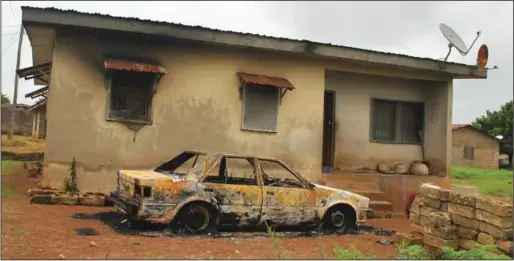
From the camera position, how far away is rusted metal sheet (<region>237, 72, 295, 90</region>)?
10336 mm

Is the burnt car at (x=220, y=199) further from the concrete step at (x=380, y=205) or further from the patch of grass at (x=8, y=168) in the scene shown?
the patch of grass at (x=8, y=168)

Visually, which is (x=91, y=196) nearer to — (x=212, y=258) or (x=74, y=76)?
(x=74, y=76)

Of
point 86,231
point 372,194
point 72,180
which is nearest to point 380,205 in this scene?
point 372,194

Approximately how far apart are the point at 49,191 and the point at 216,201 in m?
3.88

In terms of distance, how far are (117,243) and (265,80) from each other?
5.66 meters

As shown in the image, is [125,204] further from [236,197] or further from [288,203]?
[288,203]

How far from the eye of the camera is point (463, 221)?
6352mm

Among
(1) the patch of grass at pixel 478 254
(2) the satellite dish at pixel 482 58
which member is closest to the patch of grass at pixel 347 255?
(1) the patch of grass at pixel 478 254

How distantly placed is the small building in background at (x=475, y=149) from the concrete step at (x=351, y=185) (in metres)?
29.2

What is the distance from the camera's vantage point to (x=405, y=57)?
1159 centimetres

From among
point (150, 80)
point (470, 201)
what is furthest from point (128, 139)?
point (470, 201)

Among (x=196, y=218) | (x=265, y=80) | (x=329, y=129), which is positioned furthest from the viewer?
(x=329, y=129)

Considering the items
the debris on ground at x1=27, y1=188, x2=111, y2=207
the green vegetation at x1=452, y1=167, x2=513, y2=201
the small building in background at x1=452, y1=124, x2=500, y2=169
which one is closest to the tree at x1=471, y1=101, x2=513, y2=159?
the small building in background at x1=452, y1=124, x2=500, y2=169

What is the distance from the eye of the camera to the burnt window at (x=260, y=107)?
35.0 feet
